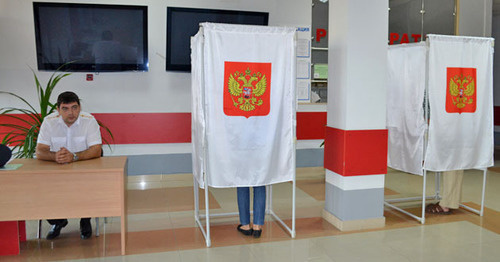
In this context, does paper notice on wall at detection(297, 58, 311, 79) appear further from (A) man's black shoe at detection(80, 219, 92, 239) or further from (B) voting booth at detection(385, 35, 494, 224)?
(A) man's black shoe at detection(80, 219, 92, 239)

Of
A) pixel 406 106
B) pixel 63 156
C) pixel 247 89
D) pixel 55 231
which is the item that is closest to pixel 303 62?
pixel 406 106

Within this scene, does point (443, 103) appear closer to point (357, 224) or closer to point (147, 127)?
point (357, 224)

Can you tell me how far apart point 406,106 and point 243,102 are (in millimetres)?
1819

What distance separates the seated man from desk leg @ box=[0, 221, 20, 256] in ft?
1.22

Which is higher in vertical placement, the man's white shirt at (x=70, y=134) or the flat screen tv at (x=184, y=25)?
the flat screen tv at (x=184, y=25)

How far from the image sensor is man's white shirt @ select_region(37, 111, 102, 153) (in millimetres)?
3564

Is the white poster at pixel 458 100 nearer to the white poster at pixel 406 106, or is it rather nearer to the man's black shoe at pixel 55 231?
the white poster at pixel 406 106

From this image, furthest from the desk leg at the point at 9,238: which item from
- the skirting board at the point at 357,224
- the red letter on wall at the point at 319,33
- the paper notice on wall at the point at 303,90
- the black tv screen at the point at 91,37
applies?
the red letter on wall at the point at 319,33

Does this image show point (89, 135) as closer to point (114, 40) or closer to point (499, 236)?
point (114, 40)

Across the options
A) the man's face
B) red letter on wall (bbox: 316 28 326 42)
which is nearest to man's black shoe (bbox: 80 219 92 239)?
the man's face

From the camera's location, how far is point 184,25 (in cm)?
536

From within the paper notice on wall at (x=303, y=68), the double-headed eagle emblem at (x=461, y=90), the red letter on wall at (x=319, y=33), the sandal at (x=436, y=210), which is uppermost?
the red letter on wall at (x=319, y=33)

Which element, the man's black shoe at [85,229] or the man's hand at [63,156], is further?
the man's black shoe at [85,229]

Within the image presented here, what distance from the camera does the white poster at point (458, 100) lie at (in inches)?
155
